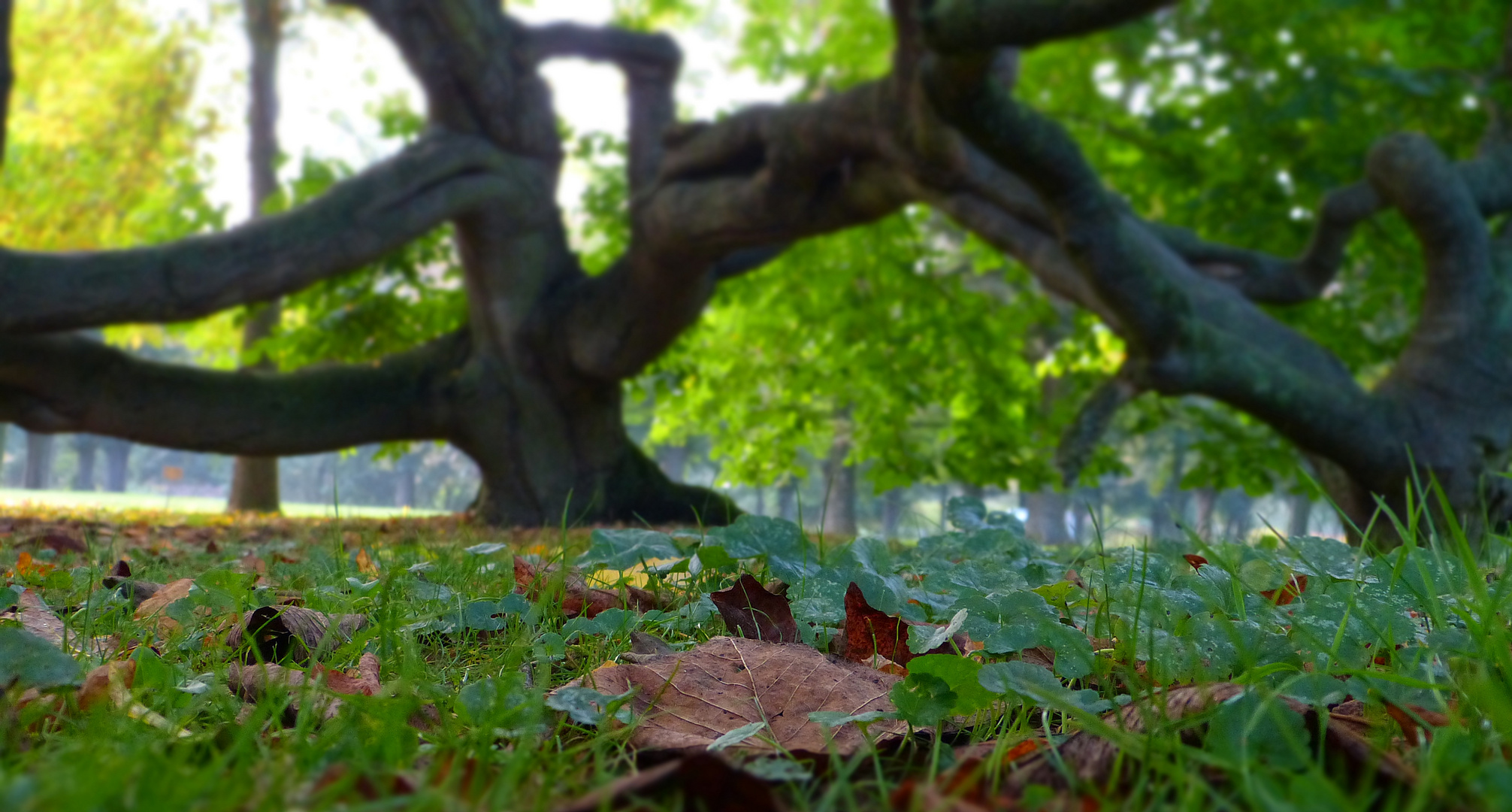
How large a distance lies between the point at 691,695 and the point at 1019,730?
37 cm

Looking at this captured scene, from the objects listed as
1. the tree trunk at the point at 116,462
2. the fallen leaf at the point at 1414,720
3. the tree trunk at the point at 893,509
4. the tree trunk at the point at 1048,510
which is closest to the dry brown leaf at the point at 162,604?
the tree trunk at the point at 893,509

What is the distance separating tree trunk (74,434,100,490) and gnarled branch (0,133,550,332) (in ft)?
160

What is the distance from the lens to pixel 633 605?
1814 mm

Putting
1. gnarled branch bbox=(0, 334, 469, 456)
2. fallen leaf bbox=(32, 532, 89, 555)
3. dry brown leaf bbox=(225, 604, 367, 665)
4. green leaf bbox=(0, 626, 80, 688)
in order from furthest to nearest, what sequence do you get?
gnarled branch bbox=(0, 334, 469, 456) < fallen leaf bbox=(32, 532, 89, 555) < dry brown leaf bbox=(225, 604, 367, 665) < green leaf bbox=(0, 626, 80, 688)

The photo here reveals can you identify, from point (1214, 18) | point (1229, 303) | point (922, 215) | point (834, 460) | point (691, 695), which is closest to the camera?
point (691, 695)

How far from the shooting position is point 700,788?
76cm

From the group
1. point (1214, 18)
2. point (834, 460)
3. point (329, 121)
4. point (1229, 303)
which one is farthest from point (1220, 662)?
point (834, 460)

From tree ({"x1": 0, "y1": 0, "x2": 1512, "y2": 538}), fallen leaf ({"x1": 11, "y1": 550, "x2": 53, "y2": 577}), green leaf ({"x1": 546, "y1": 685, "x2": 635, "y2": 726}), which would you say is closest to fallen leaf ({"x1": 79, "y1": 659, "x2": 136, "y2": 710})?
green leaf ({"x1": 546, "y1": 685, "x2": 635, "y2": 726})

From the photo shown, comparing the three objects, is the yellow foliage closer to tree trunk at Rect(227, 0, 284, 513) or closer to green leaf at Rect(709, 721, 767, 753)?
tree trunk at Rect(227, 0, 284, 513)

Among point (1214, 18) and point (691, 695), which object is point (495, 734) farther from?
point (1214, 18)

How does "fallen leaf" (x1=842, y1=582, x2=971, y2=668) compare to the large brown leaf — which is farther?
"fallen leaf" (x1=842, y1=582, x2=971, y2=668)

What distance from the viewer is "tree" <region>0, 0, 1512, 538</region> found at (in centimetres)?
556

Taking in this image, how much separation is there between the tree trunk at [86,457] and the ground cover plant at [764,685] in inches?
2131

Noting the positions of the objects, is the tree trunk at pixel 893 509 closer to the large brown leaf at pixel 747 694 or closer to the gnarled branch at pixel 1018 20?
the large brown leaf at pixel 747 694
